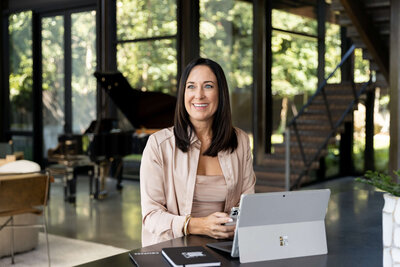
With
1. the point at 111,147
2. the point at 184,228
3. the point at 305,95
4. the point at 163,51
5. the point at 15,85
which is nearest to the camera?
the point at 184,228

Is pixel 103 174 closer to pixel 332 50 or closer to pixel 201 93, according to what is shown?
pixel 332 50

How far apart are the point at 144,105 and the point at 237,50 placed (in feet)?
5.94

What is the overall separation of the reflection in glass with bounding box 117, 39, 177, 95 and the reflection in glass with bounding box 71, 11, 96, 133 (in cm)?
104

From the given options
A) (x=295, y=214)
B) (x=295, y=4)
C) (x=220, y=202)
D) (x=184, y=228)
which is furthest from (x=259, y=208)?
(x=295, y=4)

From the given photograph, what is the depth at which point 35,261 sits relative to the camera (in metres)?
4.90

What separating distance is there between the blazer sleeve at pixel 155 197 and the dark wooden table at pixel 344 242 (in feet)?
0.52

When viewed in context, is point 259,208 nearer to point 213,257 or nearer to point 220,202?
point 213,257

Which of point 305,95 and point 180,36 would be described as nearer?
point 180,36

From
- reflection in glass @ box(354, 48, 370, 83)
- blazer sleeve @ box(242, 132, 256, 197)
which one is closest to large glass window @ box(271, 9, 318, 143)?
reflection in glass @ box(354, 48, 370, 83)

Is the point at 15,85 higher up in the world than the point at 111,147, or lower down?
higher up

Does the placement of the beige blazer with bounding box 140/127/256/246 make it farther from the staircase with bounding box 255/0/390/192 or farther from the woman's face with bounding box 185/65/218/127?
the staircase with bounding box 255/0/390/192

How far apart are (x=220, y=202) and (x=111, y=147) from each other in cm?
624

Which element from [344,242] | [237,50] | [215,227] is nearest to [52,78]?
[237,50]

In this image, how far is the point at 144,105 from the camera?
8617 mm
